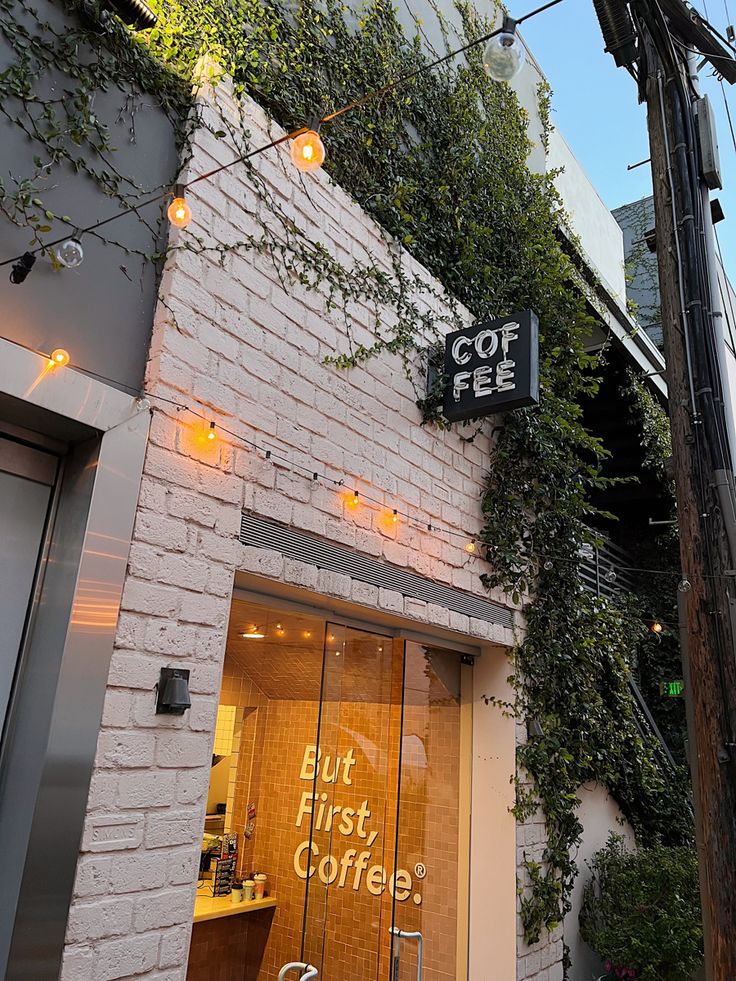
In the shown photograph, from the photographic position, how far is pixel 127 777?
2.25 m

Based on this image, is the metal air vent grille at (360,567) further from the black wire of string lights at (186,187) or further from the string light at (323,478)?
the black wire of string lights at (186,187)

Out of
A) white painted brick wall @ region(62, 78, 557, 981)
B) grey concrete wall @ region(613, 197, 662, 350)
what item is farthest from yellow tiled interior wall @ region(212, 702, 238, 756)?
grey concrete wall @ region(613, 197, 662, 350)

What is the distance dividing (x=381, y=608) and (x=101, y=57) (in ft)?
8.41

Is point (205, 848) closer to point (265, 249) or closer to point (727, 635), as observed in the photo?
point (265, 249)

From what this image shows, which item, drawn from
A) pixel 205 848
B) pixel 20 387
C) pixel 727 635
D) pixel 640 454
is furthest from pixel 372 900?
pixel 640 454

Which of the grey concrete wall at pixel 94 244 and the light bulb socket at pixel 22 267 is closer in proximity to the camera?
the light bulb socket at pixel 22 267

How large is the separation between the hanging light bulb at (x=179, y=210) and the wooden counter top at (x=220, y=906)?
2.49 m

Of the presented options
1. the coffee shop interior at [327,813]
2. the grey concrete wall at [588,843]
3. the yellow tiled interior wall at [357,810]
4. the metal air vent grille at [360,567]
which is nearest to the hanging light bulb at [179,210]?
the metal air vent grille at [360,567]

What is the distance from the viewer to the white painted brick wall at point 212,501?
2.23m

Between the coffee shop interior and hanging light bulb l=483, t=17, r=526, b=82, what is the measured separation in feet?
7.11

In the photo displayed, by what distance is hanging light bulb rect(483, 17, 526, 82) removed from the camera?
2279 millimetres

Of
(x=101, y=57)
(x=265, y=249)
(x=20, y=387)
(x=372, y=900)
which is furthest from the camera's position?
(x=372, y=900)

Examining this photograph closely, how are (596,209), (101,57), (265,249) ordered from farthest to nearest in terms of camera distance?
(596,209), (265,249), (101,57)

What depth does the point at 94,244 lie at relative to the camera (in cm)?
246
